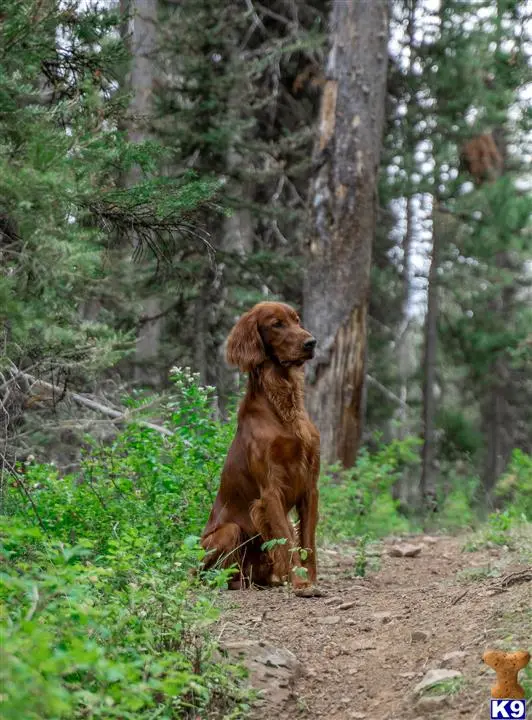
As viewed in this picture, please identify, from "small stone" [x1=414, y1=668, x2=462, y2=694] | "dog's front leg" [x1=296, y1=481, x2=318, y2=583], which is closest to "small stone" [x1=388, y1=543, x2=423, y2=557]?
"dog's front leg" [x1=296, y1=481, x2=318, y2=583]

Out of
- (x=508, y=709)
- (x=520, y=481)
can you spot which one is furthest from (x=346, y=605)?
(x=520, y=481)

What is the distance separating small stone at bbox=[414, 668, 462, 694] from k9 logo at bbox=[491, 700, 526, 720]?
0.52 meters

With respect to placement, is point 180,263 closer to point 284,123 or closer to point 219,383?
point 219,383

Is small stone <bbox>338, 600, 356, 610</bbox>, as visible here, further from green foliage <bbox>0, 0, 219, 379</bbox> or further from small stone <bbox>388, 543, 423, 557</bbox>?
small stone <bbox>388, 543, 423, 557</bbox>

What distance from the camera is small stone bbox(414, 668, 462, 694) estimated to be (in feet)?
13.7

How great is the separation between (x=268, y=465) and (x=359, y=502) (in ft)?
15.1

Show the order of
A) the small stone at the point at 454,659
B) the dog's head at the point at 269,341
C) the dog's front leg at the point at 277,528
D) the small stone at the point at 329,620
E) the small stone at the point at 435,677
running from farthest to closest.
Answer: the dog's head at the point at 269,341 < the dog's front leg at the point at 277,528 < the small stone at the point at 329,620 < the small stone at the point at 454,659 < the small stone at the point at 435,677

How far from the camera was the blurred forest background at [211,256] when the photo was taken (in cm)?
487

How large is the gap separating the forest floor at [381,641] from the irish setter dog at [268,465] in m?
0.27

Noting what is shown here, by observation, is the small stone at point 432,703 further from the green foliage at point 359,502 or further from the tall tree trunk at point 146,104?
the tall tree trunk at point 146,104

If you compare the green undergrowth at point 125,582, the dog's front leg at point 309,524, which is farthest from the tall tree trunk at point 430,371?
the dog's front leg at point 309,524

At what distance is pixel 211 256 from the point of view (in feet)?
21.5

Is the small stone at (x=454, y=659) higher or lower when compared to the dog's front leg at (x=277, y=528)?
lower

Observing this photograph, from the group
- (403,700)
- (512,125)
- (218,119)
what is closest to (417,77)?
(512,125)
